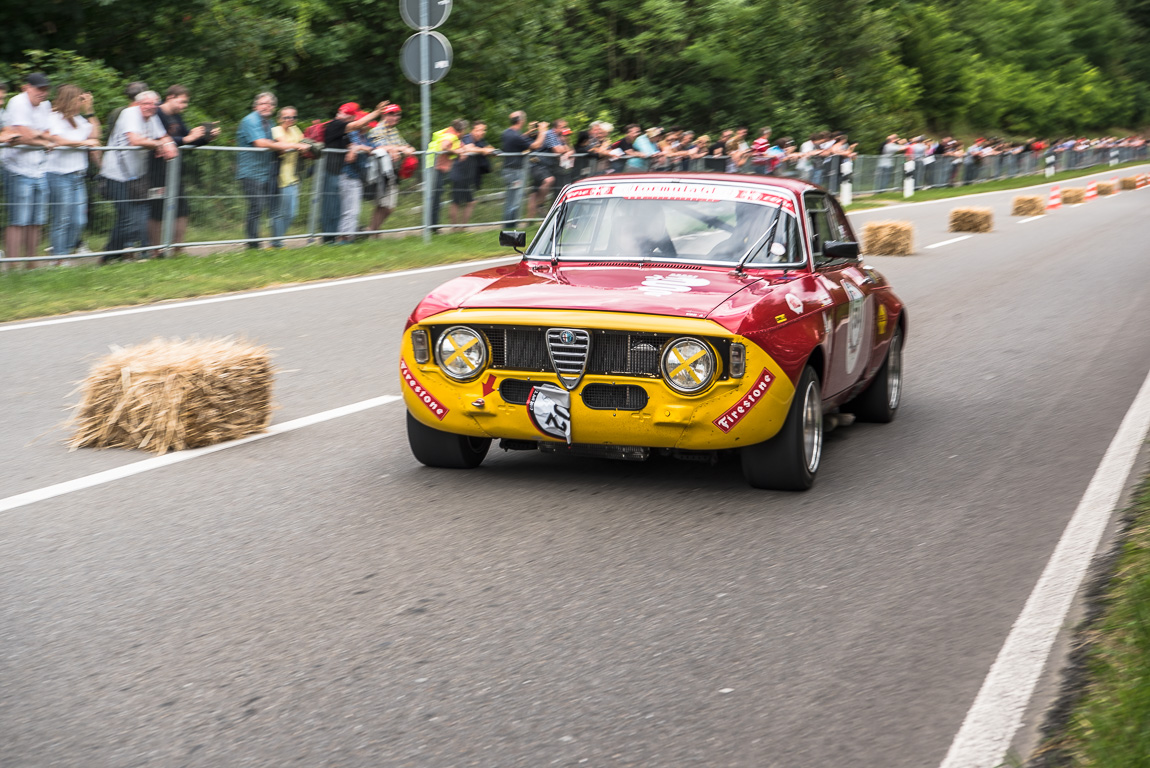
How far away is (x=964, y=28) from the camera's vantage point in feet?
276

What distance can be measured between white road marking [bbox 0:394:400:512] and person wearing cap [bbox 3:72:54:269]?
638cm

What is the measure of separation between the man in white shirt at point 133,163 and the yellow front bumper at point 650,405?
928 cm

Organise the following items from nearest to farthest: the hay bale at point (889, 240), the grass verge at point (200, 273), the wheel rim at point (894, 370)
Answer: the wheel rim at point (894, 370) < the grass verge at point (200, 273) < the hay bale at point (889, 240)

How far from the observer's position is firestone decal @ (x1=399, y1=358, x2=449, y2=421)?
21.6 feet

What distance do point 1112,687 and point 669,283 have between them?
10.6 feet

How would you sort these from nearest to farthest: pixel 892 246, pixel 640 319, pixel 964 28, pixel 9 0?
pixel 640 319 → pixel 892 246 → pixel 9 0 → pixel 964 28

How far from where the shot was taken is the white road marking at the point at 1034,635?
12.4 feet

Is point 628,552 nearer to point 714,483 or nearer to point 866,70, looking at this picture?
point 714,483

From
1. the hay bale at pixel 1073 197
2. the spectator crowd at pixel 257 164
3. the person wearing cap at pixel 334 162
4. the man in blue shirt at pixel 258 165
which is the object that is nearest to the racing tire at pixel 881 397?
the spectator crowd at pixel 257 164

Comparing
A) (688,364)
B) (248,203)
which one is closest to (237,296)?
(248,203)

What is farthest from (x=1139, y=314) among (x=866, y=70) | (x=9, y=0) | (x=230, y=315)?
(x=866, y=70)

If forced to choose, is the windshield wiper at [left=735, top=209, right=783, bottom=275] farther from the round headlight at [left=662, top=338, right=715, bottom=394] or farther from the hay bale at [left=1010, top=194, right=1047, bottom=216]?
the hay bale at [left=1010, top=194, right=1047, bottom=216]

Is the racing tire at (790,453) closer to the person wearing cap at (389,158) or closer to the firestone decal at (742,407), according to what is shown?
the firestone decal at (742,407)

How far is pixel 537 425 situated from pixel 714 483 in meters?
1.03
